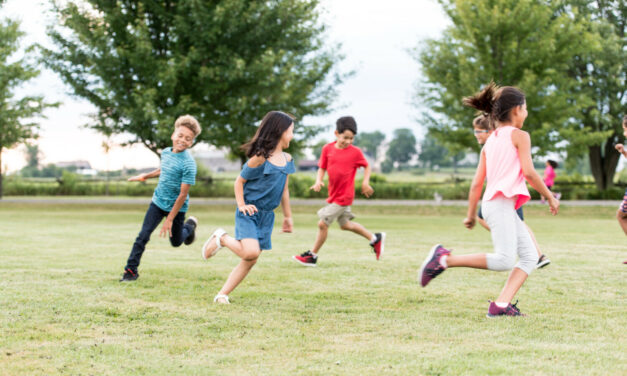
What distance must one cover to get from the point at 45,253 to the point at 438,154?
126618 millimetres

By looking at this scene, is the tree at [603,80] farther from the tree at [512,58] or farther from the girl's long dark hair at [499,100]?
the girl's long dark hair at [499,100]

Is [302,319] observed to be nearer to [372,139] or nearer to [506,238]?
[506,238]

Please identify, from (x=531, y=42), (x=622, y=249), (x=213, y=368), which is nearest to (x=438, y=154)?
(x=531, y=42)

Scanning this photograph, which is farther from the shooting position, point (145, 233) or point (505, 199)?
point (145, 233)

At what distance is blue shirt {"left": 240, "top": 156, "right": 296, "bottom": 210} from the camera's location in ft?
19.5

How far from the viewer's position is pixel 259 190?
6.00 meters

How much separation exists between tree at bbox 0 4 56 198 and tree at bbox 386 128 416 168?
12061 cm

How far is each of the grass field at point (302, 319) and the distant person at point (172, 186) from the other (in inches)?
16.2

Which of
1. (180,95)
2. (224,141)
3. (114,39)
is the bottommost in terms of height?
(224,141)

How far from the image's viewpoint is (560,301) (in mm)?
6082

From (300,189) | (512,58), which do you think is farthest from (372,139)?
(512,58)

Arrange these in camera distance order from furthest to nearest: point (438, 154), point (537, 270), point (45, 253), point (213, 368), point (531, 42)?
1. point (438, 154)
2. point (531, 42)
3. point (45, 253)
4. point (537, 270)
5. point (213, 368)

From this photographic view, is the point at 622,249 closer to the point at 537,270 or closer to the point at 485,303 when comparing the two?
the point at 537,270

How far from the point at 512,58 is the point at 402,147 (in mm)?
123804
